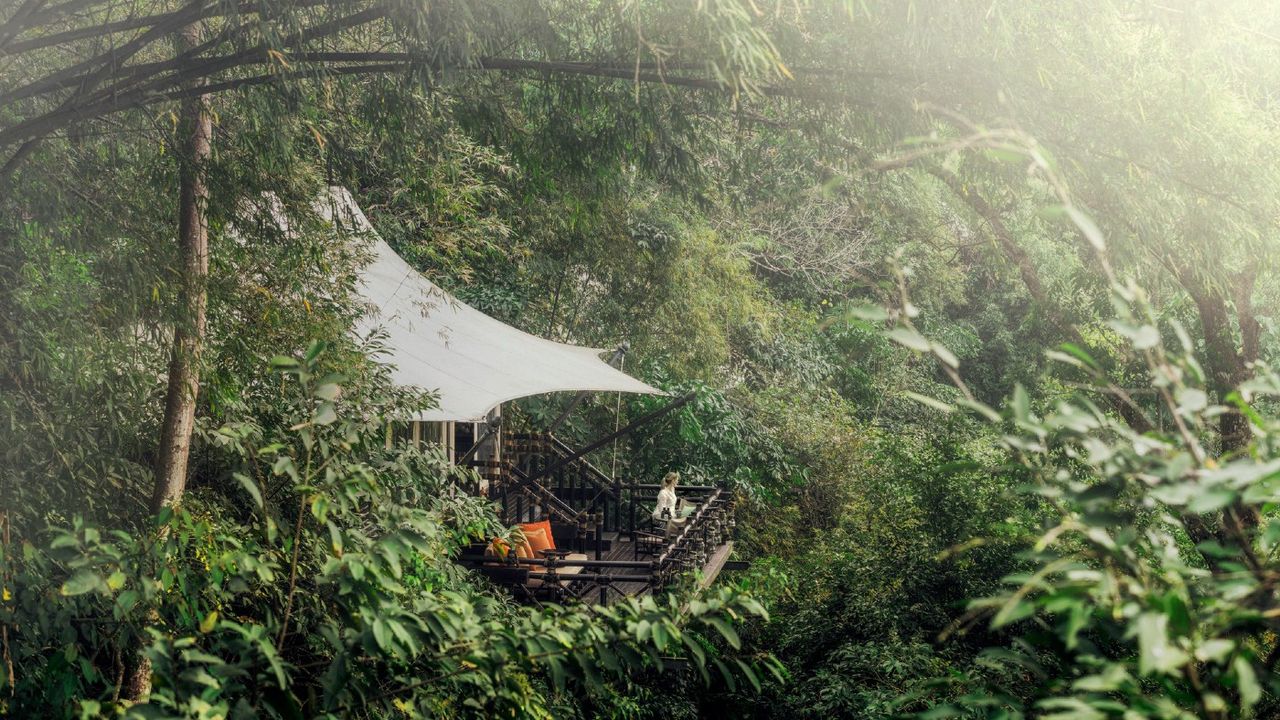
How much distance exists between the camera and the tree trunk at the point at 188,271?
4.45 m

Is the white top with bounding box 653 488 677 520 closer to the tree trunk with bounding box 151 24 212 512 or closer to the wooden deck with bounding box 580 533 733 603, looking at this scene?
the wooden deck with bounding box 580 533 733 603

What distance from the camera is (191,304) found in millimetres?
4285

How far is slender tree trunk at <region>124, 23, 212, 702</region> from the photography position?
432 centimetres

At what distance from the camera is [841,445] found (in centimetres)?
1310

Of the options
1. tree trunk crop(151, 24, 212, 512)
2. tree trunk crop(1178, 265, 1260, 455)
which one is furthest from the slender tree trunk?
tree trunk crop(1178, 265, 1260, 455)

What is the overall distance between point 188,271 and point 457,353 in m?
3.65

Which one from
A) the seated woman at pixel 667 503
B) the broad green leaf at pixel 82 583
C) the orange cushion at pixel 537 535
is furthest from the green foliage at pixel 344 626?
the seated woman at pixel 667 503

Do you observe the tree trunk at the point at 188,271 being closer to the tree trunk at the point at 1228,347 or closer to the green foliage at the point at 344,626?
the green foliage at the point at 344,626

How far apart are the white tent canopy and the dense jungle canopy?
1211mm

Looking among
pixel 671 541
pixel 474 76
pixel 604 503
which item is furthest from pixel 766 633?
pixel 474 76

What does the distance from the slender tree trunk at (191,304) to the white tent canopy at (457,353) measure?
195cm

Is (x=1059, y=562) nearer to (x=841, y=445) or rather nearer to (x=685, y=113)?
(x=685, y=113)

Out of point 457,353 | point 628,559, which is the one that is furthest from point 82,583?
point 628,559

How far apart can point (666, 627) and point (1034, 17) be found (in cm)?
305
